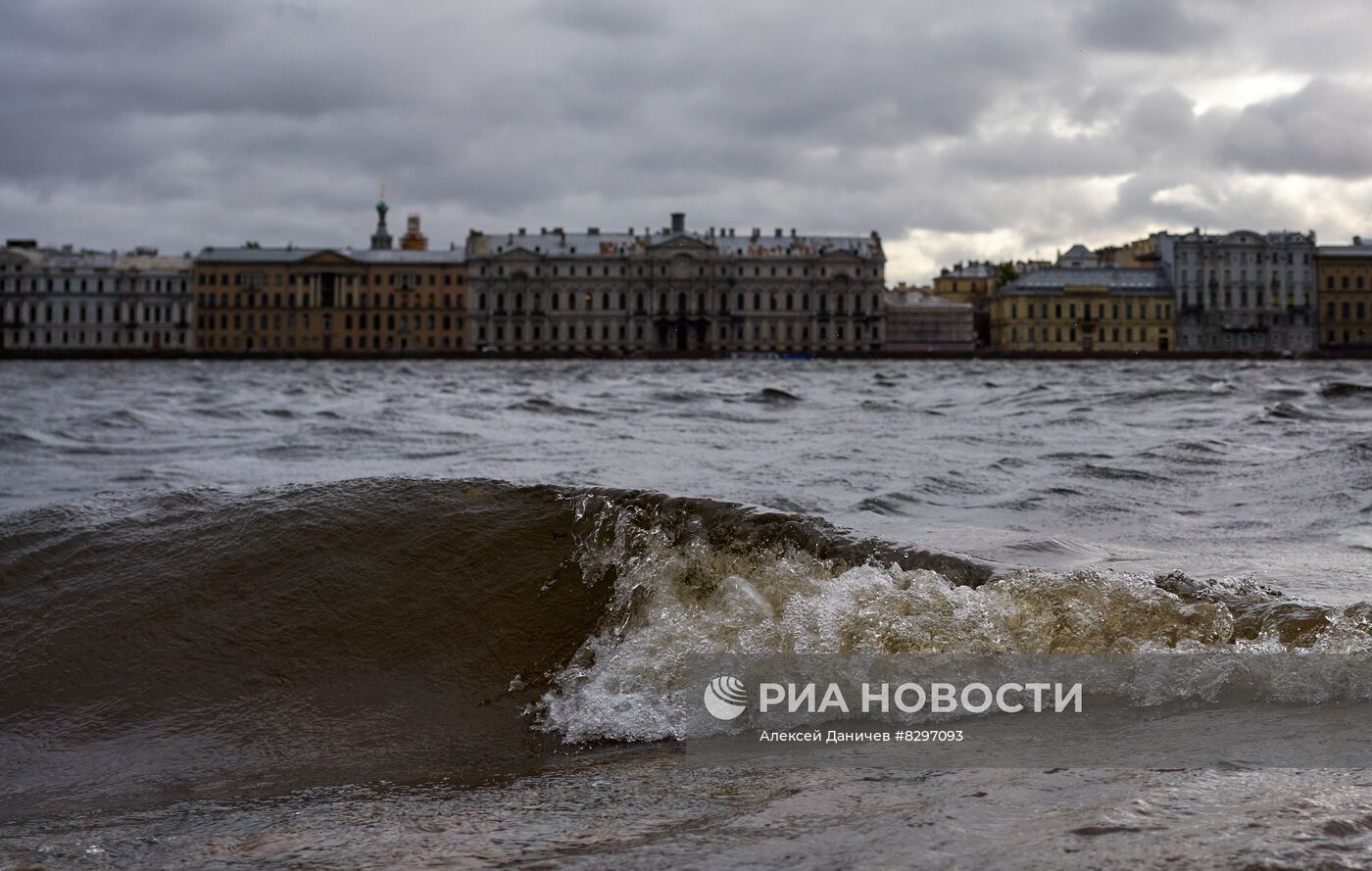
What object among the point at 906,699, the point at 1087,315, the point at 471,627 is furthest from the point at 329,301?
the point at 906,699

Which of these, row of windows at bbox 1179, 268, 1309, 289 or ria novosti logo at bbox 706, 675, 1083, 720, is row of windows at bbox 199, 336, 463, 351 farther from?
ria novosti logo at bbox 706, 675, 1083, 720

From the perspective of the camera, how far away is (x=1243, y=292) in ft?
326

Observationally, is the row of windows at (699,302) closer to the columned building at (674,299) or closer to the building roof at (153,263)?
the columned building at (674,299)

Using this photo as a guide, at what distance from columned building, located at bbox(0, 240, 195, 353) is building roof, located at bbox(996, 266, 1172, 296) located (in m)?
63.1

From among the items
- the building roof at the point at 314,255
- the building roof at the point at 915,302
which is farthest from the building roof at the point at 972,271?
the building roof at the point at 314,255

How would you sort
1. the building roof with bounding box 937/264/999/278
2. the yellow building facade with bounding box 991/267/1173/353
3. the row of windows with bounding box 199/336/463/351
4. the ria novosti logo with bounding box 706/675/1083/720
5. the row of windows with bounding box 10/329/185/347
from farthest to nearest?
the building roof with bounding box 937/264/999/278 < the row of windows with bounding box 10/329/185/347 < the row of windows with bounding box 199/336/463/351 < the yellow building facade with bounding box 991/267/1173/353 < the ria novosti logo with bounding box 706/675/1083/720

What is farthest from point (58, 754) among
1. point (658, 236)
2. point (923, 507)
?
point (658, 236)

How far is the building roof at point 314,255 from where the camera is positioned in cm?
10175

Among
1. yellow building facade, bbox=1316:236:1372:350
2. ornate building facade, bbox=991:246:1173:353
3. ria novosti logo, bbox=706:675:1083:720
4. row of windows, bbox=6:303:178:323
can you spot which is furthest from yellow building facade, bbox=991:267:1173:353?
ria novosti logo, bbox=706:675:1083:720

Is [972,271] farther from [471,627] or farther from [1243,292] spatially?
[471,627]

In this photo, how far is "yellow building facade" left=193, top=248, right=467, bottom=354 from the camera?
10094 centimetres

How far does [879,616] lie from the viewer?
3918 millimetres

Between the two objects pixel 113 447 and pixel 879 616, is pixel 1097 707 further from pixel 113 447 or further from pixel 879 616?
pixel 113 447

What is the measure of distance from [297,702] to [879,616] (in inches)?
67.6
